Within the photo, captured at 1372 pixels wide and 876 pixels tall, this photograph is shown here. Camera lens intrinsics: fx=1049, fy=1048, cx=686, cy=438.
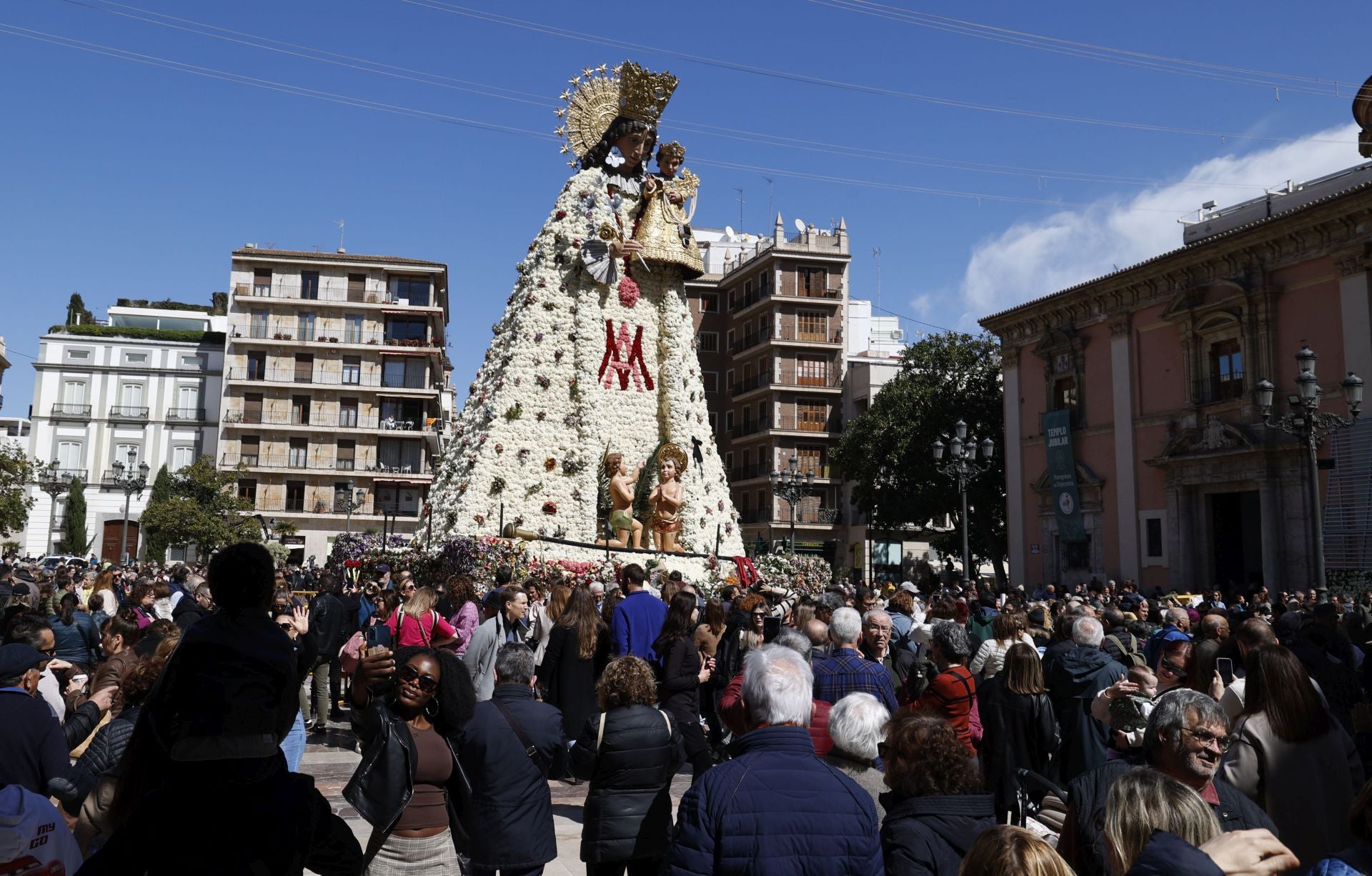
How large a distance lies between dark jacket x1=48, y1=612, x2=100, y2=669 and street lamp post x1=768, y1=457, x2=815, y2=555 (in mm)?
18901

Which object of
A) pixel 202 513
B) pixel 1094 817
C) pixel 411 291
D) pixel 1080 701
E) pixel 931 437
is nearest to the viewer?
pixel 1094 817

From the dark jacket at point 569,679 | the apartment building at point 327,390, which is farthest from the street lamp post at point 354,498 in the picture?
the dark jacket at point 569,679

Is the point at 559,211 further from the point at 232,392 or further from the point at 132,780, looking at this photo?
the point at 232,392

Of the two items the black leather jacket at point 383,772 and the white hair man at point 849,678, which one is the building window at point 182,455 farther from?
the black leather jacket at point 383,772

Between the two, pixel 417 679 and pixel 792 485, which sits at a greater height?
pixel 792 485

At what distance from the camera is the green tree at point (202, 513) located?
1773 inches

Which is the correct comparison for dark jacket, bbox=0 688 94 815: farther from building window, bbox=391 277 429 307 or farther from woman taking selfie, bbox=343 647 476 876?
building window, bbox=391 277 429 307

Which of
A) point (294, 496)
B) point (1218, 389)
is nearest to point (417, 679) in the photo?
point (1218, 389)

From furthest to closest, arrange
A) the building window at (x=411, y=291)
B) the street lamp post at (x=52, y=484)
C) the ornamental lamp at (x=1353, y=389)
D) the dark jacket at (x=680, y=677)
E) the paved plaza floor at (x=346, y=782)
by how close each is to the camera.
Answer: the building window at (x=411, y=291) < the street lamp post at (x=52, y=484) < the ornamental lamp at (x=1353, y=389) < the dark jacket at (x=680, y=677) < the paved plaza floor at (x=346, y=782)

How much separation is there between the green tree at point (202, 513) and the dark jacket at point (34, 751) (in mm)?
43572

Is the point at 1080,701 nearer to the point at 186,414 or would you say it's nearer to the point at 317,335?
the point at 317,335

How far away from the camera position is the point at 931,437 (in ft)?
136

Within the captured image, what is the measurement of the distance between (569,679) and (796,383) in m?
43.8

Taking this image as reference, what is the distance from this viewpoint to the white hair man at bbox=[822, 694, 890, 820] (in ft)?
15.0
